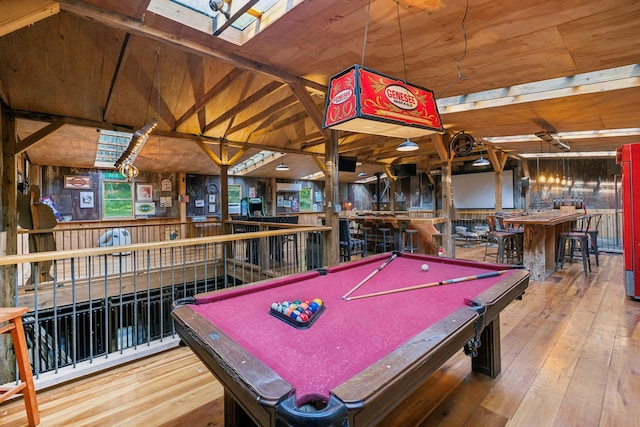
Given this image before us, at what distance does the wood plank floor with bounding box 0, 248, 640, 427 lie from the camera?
1.85 metres

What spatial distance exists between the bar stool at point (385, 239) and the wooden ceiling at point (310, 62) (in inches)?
92.5

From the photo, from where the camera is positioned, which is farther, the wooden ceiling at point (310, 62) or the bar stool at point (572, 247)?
the bar stool at point (572, 247)

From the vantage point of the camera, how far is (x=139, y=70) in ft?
14.3

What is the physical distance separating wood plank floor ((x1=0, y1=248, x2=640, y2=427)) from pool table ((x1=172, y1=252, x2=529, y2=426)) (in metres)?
0.28

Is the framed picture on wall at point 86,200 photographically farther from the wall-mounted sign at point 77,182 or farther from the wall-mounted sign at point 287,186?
the wall-mounted sign at point 287,186

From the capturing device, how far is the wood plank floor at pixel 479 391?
72.8 inches

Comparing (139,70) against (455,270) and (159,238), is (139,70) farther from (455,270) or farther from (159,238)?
(159,238)

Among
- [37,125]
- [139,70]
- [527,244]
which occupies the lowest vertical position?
[527,244]

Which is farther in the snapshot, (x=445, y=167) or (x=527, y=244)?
(x=445, y=167)

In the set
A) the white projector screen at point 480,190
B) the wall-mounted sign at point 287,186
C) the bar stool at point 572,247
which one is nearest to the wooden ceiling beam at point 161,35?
the bar stool at point 572,247

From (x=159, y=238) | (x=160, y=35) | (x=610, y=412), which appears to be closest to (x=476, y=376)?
(x=610, y=412)

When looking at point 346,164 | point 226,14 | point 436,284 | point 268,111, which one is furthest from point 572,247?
point 226,14

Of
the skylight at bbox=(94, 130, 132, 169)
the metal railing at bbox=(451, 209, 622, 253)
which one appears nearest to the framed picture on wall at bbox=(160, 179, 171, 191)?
the skylight at bbox=(94, 130, 132, 169)

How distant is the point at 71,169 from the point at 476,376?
980 centimetres
